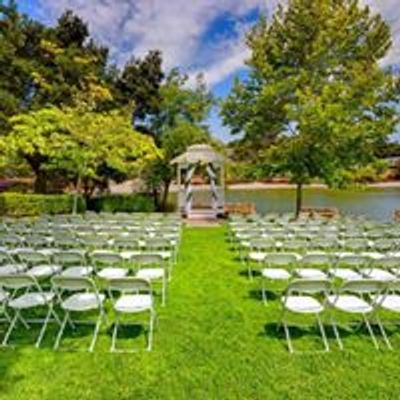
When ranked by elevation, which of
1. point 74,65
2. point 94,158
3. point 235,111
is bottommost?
point 94,158

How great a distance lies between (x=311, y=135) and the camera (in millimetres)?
A: 16344

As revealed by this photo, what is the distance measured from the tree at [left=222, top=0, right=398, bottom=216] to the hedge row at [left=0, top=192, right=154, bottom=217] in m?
7.99

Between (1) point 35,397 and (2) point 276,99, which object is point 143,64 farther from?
(1) point 35,397

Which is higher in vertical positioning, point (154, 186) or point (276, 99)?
point (276, 99)

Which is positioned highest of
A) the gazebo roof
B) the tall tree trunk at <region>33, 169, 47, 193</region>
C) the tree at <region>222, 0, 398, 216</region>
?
the tree at <region>222, 0, 398, 216</region>

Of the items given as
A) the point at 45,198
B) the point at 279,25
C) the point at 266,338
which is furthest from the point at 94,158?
the point at 266,338

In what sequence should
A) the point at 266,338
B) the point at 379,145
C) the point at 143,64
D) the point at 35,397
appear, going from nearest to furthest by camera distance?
the point at 35,397 < the point at 266,338 < the point at 379,145 < the point at 143,64

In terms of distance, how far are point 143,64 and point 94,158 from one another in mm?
11230

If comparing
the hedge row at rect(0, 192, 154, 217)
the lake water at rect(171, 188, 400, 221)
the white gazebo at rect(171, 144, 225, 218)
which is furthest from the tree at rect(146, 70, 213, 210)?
the white gazebo at rect(171, 144, 225, 218)

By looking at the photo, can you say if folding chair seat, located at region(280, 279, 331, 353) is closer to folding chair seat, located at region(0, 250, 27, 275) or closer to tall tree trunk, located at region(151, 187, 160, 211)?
folding chair seat, located at region(0, 250, 27, 275)

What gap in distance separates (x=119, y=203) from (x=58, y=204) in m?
3.91

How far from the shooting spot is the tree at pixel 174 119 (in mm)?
24625

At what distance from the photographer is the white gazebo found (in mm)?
19266

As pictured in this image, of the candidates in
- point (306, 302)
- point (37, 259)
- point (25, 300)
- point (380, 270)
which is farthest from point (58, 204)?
point (306, 302)
